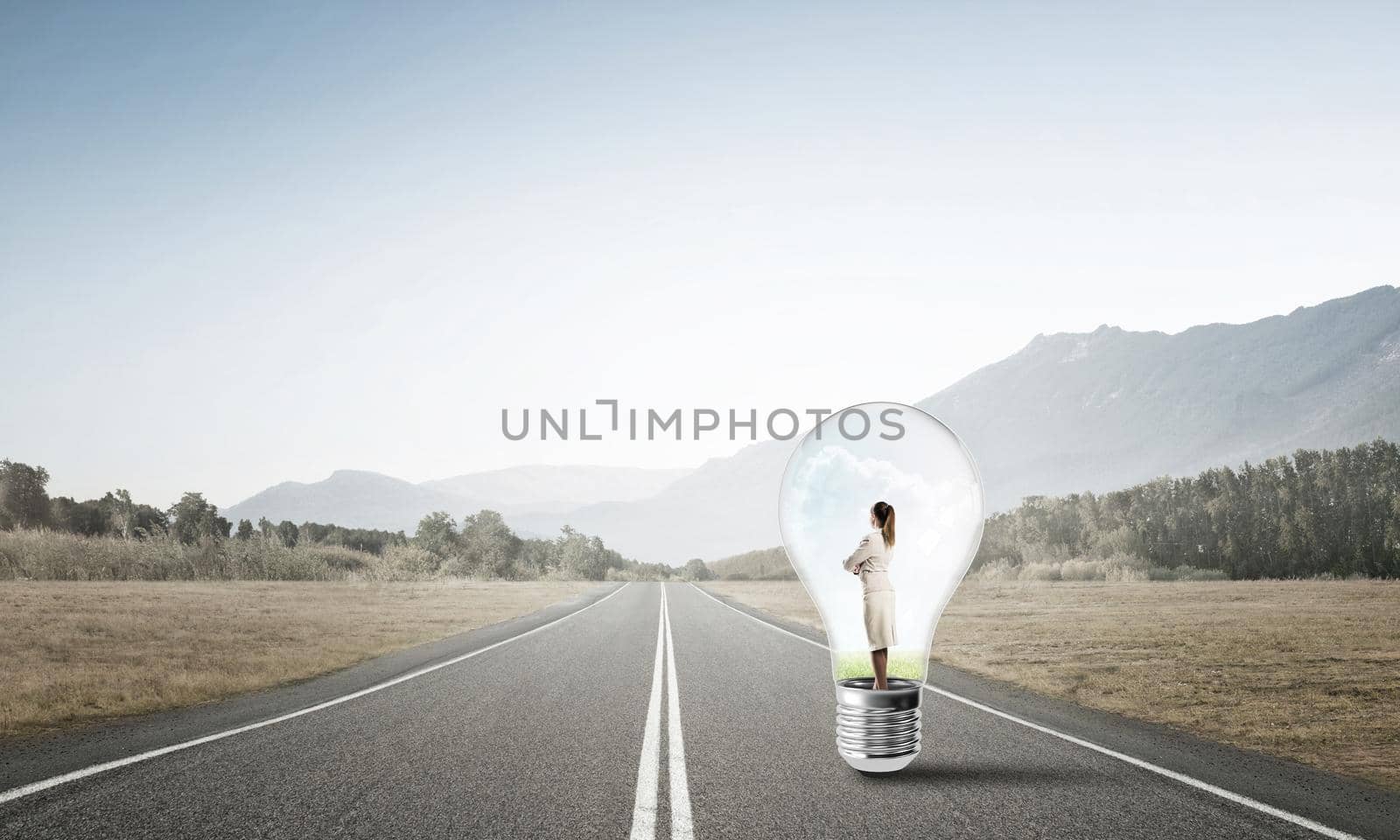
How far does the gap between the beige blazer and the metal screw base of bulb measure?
0.68 m

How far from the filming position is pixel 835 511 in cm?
584

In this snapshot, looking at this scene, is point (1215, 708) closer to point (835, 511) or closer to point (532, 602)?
point (835, 511)

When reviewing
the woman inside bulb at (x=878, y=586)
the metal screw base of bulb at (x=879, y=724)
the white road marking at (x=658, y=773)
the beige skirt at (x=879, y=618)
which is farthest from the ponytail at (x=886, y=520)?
the white road marking at (x=658, y=773)

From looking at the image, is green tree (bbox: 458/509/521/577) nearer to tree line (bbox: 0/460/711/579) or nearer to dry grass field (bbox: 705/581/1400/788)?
tree line (bbox: 0/460/711/579)

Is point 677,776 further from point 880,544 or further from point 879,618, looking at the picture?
point 880,544

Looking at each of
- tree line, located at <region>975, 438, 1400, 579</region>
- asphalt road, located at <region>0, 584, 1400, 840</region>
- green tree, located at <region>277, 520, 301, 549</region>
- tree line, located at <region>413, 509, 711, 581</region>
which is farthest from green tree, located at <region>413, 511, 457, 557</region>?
asphalt road, located at <region>0, 584, 1400, 840</region>

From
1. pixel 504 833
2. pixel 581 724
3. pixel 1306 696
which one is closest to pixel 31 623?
pixel 581 724

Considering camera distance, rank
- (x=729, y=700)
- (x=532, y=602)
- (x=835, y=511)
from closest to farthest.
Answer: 1. (x=835, y=511)
2. (x=729, y=700)
3. (x=532, y=602)

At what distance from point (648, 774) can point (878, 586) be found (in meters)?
2.31

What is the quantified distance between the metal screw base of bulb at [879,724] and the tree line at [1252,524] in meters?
60.7

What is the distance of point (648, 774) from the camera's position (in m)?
6.26

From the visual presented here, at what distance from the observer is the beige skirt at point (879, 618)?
548 centimetres

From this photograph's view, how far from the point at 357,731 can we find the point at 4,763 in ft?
8.83

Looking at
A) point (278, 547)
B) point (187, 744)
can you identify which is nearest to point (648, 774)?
point (187, 744)
